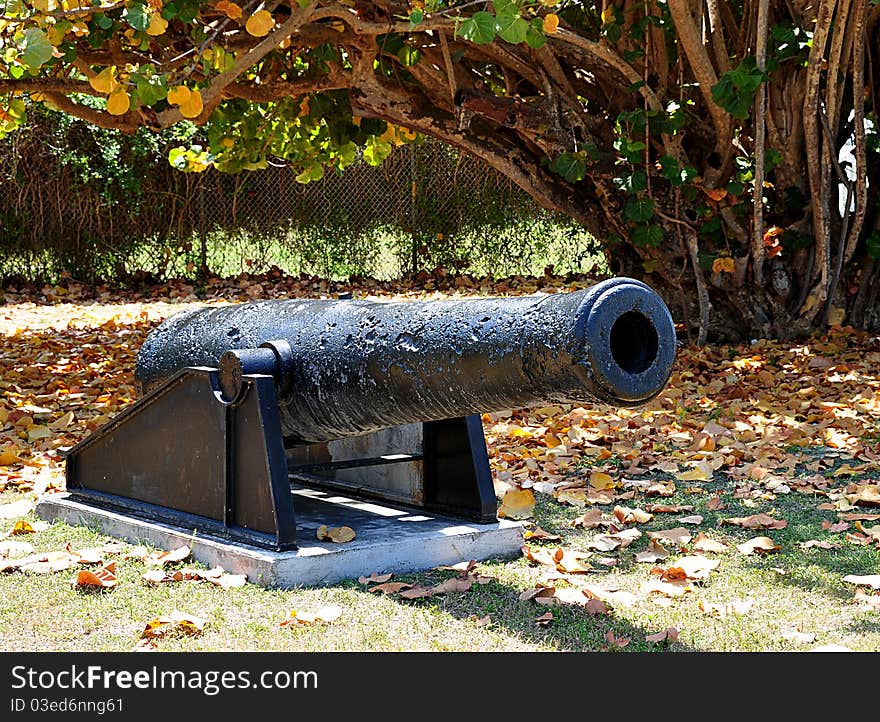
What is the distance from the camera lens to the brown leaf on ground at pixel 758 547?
173 inches

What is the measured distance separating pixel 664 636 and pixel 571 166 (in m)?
6.04

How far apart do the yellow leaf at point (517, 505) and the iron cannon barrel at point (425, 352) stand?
985 millimetres

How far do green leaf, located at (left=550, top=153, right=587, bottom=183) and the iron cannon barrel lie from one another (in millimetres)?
4506

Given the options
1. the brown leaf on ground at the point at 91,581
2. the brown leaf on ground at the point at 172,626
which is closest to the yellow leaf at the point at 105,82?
the brown leaf on ground at the point at 91,581

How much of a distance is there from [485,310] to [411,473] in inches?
54.7

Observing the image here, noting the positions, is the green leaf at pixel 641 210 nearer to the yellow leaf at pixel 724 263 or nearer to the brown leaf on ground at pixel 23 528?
the yellow leaf at pixel 724 263

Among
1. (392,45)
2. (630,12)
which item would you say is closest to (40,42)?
(392,45)

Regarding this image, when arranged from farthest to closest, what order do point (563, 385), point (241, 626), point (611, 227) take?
point (611, 227)
point (241, 626)
point (563, 385)

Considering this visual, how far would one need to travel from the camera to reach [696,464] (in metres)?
6.00

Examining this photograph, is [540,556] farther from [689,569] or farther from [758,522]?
[758,522]

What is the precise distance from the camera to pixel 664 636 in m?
3.39

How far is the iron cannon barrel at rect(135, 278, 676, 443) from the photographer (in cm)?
324

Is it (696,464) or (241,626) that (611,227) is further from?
(241,626)

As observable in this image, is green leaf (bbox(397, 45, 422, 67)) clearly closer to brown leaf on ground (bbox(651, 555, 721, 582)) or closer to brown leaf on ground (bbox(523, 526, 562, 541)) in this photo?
brown leaf on ground (bbox(523, 526, 562, 541))
